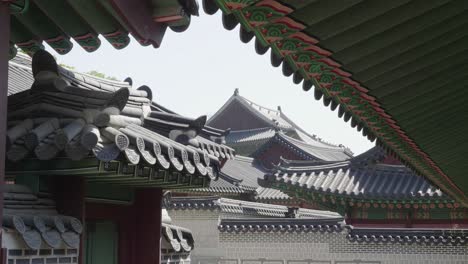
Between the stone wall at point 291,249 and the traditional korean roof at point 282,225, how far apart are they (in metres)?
0.10

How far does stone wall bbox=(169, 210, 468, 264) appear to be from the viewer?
1416 centimetres

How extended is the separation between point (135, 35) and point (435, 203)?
40.7 ft

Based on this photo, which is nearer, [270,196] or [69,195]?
[69,195]

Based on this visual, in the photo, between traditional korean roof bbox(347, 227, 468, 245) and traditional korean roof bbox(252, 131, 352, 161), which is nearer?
traditional korean roof bbox(347, 227, 468, 245)

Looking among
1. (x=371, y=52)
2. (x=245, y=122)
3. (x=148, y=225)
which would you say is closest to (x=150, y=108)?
(x=148, y=225)

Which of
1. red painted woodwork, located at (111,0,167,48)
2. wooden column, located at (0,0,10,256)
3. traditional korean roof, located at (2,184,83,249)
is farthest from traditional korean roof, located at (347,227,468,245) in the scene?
wooden column, located at (0,0,10,256)

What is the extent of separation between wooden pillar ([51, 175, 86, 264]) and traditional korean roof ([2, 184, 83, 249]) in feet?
0.21

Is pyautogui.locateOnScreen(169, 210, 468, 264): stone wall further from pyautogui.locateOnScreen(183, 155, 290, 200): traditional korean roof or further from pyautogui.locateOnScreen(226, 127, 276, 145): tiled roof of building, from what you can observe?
pyautogui.locateOnScreen(226, 127, 276, 145): tiled roof of building

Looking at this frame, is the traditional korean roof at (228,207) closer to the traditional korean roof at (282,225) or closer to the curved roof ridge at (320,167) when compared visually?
the traditional korean roof at (282,225)

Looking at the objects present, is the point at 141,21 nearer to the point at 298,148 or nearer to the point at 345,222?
the point at 345,222

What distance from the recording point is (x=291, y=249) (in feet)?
51.1

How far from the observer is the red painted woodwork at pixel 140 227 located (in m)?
6.07

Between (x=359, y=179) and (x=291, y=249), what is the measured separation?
2.32 metres

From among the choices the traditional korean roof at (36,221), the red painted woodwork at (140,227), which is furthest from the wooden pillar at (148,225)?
the traditional korean roof at (36,221)
